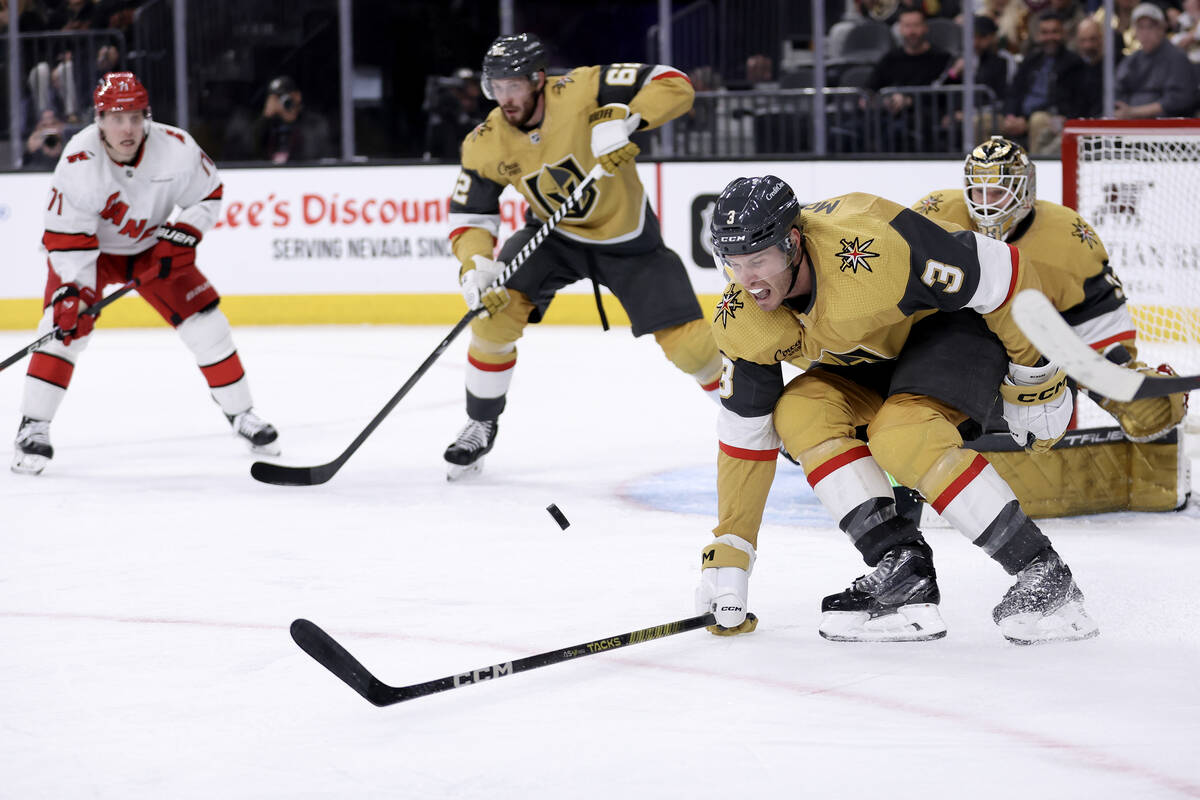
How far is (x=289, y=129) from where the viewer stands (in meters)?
8.41

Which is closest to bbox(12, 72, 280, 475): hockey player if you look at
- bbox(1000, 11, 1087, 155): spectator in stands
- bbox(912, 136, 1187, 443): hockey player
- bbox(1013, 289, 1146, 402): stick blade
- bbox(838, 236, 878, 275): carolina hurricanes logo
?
bbox(912, 136, 1187, 443): hockey player

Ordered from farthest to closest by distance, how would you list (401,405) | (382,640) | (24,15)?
(24,15) → (401,405) → (382,640)

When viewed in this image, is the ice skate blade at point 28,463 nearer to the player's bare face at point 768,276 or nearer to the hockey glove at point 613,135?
the hockey glove at point 613,135

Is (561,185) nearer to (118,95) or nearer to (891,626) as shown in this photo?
(118,95)

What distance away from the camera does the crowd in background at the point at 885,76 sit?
275 inches

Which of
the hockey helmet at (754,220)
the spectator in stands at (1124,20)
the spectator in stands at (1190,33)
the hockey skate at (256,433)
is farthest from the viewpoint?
the spectator in stands at (1124,20)

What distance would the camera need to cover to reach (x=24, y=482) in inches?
161

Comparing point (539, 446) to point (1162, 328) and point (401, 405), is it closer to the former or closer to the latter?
point (401, 405)

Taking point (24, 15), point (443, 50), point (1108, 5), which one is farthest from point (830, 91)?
point (24, 15)

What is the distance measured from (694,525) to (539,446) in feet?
3.84

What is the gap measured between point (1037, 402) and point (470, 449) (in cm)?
185

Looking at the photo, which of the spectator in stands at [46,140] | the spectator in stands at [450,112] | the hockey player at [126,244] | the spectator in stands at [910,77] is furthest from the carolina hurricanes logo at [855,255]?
the spectator in stands at [46,140]

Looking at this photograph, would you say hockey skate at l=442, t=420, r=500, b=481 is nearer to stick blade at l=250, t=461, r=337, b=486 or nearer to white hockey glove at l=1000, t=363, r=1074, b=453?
stick blade at l=250, t=461, r=337, b=486

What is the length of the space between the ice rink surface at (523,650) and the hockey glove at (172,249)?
552 millimetres
